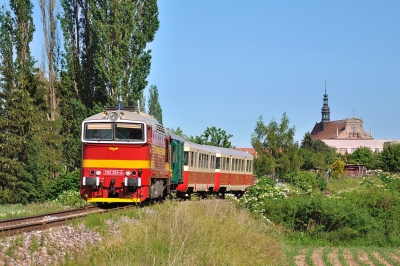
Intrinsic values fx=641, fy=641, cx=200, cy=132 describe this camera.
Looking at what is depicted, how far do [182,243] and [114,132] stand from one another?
8230mm

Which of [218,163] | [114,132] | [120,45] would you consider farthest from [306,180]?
[114,132]

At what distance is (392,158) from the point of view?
8081 centimetres

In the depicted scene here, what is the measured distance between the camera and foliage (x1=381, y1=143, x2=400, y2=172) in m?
80.2

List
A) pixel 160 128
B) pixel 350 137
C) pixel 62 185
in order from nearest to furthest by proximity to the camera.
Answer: pixel 160 128 < pixel 62 185 < pixel 350 137

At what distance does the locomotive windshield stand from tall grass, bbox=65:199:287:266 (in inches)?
112

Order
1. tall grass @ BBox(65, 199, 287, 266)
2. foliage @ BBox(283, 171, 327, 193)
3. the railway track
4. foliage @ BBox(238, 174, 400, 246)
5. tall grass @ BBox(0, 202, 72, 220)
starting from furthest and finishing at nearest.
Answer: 1. foliage @ BBox(283, 171, 327, 193)
2. foliage @ BBox(238, 174, 400, 246)
3. tall grass @ BBox(0, 202, 72, 220)
4. the railway track
5. tall grass @ BBox(65, 199, 287, 266)

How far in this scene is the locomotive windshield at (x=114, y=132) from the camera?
1936 cm

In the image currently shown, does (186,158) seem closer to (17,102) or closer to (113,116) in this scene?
(113,116)

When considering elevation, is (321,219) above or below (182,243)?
below

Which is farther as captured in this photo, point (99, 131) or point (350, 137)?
point (350, 137)

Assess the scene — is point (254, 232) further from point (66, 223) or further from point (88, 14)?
point (88, 14)

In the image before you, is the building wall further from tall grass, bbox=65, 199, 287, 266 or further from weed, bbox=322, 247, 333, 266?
tall grass, bbox=65, 199, 287, 266

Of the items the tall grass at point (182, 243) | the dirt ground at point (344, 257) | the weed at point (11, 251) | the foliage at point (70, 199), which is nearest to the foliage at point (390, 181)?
the dirt ground at point (344, 257)

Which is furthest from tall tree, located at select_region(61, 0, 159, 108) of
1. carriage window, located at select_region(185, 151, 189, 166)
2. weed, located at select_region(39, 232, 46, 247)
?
weed, located at select_region(39, 232, 46, 247)
